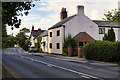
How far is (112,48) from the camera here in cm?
1880

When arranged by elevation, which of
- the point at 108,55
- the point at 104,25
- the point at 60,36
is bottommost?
the point at 108,55

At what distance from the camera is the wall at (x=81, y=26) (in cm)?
3503

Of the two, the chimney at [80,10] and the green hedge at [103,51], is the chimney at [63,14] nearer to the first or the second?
the chimney at [80,10]

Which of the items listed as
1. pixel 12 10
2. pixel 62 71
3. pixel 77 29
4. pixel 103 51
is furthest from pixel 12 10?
pixel 77 29

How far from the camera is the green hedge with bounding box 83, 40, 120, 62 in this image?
1867 cm

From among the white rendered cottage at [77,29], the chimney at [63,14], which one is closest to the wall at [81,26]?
the white rendered cottage at [77,29]

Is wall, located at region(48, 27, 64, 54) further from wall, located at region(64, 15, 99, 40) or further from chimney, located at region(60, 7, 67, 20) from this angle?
chimney, located at region(60, 7, 67, 20)

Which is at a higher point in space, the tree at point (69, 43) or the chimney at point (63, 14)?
the chimney at point (63, 14)

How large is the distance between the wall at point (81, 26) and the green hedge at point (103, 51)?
41.6ft

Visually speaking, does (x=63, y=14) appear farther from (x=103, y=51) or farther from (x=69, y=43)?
(x=103, y=51)

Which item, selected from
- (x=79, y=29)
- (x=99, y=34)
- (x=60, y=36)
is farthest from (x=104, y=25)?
(x=60, y=36)

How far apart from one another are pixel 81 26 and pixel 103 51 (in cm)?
1694

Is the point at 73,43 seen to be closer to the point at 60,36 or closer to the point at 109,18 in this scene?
the point at 60,36

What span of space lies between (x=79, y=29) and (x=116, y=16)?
1909cm
